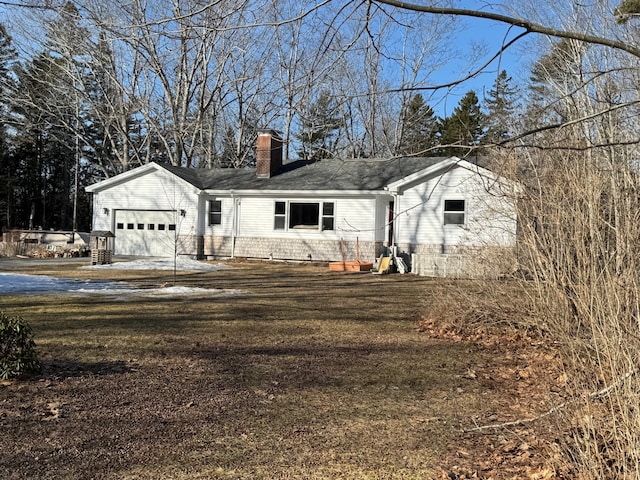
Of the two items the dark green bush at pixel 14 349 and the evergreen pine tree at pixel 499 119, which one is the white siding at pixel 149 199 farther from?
the dark green bush at pixel 14 349

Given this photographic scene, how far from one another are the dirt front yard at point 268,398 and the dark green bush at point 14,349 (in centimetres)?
15

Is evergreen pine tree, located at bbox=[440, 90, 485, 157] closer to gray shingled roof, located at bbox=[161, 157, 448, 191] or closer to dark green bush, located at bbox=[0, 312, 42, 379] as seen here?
dark green bush, located at bbox=[0, 312, 42, 379]

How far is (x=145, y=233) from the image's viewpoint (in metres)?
24.0

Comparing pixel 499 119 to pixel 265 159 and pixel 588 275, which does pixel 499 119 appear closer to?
pixel 588 275

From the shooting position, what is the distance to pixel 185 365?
6.29 m

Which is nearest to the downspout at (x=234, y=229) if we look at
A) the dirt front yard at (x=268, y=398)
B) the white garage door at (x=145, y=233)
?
the white garage door at (x=145, y=233)

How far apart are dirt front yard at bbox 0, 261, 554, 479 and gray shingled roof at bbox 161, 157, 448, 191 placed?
11.7 metres

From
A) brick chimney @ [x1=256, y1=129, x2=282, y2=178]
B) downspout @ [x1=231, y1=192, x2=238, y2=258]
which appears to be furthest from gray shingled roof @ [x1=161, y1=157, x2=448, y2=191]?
downspout @ [x1=231, y1=192, x2=238, y2=258]

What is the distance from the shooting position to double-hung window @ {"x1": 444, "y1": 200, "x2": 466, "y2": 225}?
19359mm

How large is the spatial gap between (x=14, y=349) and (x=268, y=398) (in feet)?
8.61

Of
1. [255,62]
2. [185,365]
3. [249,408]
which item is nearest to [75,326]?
[185,365]

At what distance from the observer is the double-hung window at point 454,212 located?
19.4m

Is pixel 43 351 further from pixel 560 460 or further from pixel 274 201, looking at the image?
pixel 274 201

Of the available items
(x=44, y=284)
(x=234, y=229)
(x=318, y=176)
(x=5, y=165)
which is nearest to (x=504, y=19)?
(x=44, y=284)
